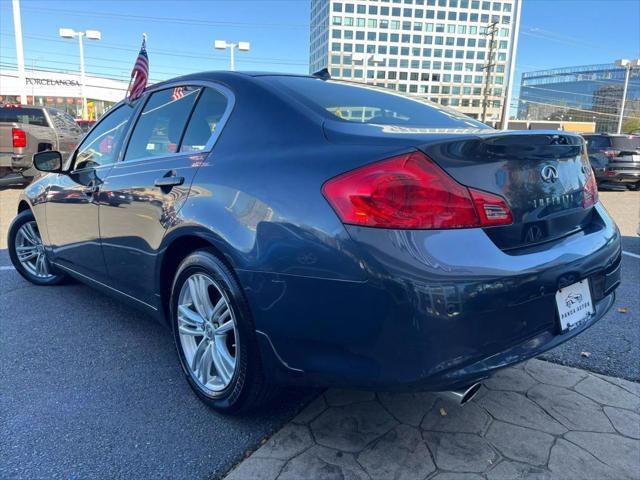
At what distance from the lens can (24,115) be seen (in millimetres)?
11781

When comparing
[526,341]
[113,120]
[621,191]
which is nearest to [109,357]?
[113,120]

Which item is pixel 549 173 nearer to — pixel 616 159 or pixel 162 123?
pixel 162 123

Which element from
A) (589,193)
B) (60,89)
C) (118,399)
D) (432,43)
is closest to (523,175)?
(589,193)

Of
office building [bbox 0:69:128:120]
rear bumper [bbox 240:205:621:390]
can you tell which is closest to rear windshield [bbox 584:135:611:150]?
rear bumper [bbox 240:205:621:390]

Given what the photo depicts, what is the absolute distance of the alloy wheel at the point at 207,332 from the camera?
2.20 meters

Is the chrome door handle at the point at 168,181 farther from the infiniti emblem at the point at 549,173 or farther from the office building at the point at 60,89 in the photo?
the office building at the point at 60,89

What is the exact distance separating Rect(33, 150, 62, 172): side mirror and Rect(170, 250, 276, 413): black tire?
1.98 m

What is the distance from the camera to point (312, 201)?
1.73m

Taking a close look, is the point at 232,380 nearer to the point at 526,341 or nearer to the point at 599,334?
the point at 526,341

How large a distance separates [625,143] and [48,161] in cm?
1394

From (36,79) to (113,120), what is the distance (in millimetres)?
66594

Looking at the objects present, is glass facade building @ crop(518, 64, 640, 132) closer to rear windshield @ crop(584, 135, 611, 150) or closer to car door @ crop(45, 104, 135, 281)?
rear windshield @ crop(584, 135, 611, 150)

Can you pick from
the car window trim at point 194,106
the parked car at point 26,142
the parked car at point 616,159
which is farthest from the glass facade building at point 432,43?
the car window trim at point 194,106

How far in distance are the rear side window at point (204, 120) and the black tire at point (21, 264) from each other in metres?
2.27
